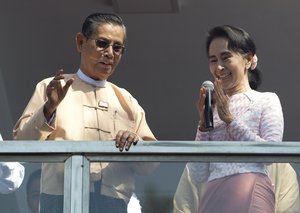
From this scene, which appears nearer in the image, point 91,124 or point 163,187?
point 163,187

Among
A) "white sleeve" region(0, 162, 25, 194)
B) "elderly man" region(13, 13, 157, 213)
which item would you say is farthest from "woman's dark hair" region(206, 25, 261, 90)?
"white sleeve" region(0, 162, 25, 194)

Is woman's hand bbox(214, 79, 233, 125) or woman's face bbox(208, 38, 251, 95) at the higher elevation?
woman's face bbox(208, 38, 251, 95)

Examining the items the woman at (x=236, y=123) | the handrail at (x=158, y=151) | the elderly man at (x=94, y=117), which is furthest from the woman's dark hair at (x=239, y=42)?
the handrail at (x=158, y=151)

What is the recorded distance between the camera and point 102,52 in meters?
8.10

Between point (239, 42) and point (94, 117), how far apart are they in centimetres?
79

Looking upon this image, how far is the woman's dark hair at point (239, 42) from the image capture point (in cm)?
815

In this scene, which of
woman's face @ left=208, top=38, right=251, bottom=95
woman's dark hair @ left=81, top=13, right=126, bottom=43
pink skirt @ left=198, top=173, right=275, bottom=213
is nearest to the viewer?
pink skirt @ left=198, top=173, right=275, bottom=213

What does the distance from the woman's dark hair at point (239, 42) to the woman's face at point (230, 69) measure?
30 millimetres

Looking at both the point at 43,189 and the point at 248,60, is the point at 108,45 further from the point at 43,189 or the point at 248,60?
the point at 43,189

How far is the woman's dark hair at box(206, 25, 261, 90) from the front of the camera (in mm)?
8148

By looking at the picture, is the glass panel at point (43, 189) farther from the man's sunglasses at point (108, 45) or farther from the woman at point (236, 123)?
the man's sunglasses at point (108, 45)

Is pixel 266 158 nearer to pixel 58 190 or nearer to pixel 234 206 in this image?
pixel 234 206

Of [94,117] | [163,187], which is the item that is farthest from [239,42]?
[163,187]

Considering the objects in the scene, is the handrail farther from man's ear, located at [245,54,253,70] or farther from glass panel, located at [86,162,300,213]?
man's ear, located at [245,54,253,70]
